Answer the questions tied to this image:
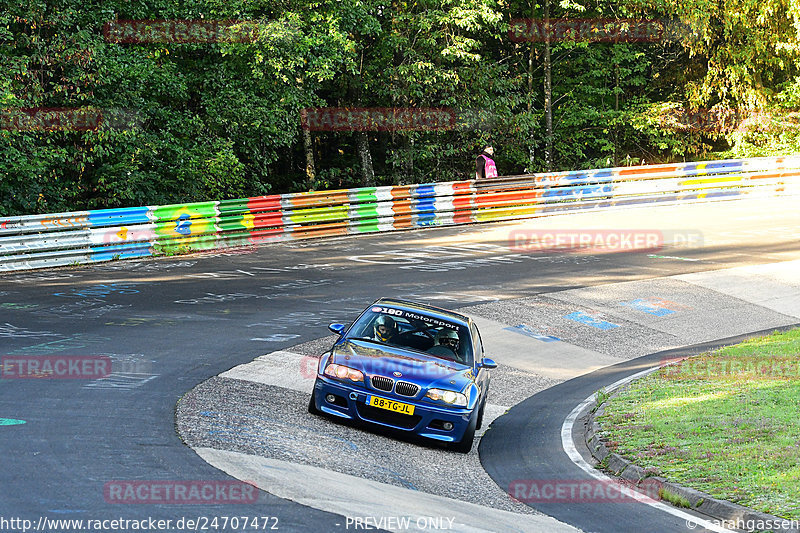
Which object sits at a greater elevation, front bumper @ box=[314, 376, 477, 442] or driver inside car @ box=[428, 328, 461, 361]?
driver inside car @ box=[428, 328, 461, 361]

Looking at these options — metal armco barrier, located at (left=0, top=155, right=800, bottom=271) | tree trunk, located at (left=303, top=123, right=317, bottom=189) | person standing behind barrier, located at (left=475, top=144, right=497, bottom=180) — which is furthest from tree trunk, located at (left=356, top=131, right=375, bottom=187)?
person standing behind barrier, located at (left=475, top=144, right=497, bottom=180)

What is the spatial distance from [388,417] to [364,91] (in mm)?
23145

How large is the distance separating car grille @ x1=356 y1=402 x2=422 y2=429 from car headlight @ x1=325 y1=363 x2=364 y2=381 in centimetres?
30

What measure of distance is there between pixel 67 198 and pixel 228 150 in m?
4.66

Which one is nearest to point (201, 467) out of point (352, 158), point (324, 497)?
point (324, 497)

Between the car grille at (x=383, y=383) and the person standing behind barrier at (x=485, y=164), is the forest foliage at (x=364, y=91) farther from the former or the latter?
the car grille at (x=383, y=383)

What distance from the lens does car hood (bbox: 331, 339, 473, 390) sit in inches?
388

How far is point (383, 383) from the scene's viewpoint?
385 inches

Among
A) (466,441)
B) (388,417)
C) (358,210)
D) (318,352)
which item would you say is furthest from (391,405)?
(358,210)

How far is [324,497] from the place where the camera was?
7.23 m

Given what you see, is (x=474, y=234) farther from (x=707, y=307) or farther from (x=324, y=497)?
(x=324, y=497)

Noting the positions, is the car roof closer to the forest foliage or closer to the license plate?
the license plate

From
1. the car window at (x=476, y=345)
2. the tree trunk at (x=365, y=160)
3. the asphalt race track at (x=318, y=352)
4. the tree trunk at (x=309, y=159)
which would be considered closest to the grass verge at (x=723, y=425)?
the asphalt race track at (x=318, y=352)

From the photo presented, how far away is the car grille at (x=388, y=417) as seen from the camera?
9.81 metres
